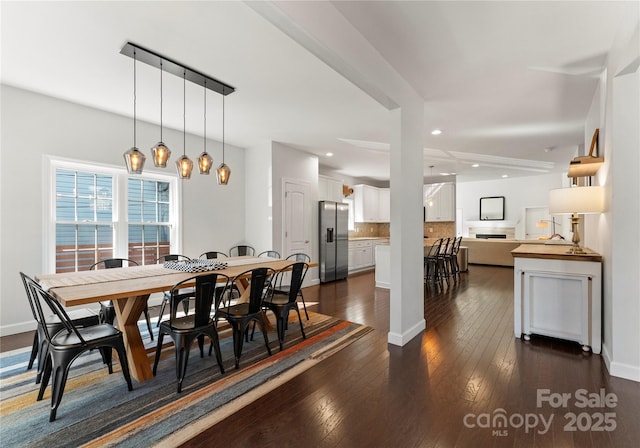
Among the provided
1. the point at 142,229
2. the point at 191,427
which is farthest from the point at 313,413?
the point at 142,229

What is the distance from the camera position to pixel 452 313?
423 centimetres

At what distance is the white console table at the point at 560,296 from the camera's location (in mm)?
2891

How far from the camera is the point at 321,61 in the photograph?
9.29ft

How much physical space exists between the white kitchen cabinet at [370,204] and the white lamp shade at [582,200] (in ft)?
19.0

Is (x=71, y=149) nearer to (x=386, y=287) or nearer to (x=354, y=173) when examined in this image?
(x=386, y=287)

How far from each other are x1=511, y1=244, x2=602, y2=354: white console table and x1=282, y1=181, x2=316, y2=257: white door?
12.2 feet

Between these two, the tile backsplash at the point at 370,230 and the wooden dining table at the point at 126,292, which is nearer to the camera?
the wooden dining table at the point at 126,292

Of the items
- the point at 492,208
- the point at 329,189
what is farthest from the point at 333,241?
the point at 492,208

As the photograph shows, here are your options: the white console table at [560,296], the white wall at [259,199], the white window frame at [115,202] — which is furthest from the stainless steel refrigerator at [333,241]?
the white console table at [560,296]

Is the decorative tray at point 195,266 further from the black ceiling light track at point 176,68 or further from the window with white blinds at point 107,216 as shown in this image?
the black ceiling light track at point 176,68

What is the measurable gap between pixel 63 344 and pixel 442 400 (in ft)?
8.64

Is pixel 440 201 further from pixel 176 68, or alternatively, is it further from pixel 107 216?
pixel 107 216

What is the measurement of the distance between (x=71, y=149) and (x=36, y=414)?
3152mm

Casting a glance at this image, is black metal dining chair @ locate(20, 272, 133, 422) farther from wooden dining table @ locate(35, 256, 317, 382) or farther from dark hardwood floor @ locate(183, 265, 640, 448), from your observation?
dark hardwood floor @ locate(183, 265, 640, 448)
